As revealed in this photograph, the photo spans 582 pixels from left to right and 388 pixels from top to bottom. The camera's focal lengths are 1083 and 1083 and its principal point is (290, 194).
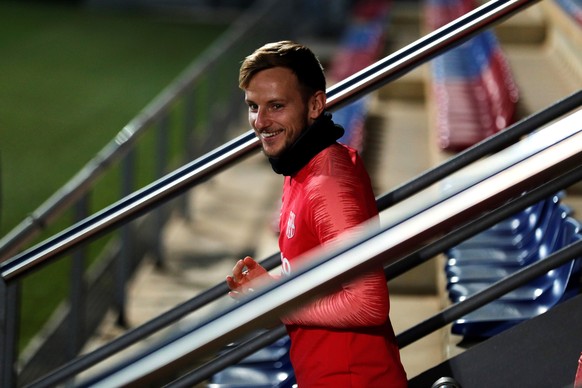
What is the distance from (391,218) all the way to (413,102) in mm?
7065

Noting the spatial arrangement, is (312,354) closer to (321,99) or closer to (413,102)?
(321,99)

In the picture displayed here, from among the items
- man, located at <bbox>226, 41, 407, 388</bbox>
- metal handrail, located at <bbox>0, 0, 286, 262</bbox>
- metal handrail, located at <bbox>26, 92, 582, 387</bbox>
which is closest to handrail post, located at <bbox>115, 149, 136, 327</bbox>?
metal handrail, located at <bbox>0, 0, 286, 262</bbox>

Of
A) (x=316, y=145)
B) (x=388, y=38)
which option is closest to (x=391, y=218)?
(x=316, y=145)

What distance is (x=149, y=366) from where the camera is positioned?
123 cm

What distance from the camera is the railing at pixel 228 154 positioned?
250 cm

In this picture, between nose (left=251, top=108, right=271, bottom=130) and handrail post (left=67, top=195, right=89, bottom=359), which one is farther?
handrail post (left=67, top=195, right=89, bottom=359)

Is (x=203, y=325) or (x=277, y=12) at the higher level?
(x=277, y=12)

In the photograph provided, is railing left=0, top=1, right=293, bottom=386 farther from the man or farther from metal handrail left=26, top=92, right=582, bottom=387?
the man

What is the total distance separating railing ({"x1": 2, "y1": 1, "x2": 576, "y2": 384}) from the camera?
250cm

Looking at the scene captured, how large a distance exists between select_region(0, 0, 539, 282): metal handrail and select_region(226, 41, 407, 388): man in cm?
56

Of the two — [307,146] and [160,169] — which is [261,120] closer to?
[307,146]

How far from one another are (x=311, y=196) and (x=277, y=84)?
0.22 meters

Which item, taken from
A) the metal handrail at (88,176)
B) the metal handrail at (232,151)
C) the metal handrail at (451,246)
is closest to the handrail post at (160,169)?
the metal handrail at (88,176)

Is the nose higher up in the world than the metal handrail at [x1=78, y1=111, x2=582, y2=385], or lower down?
higher up
